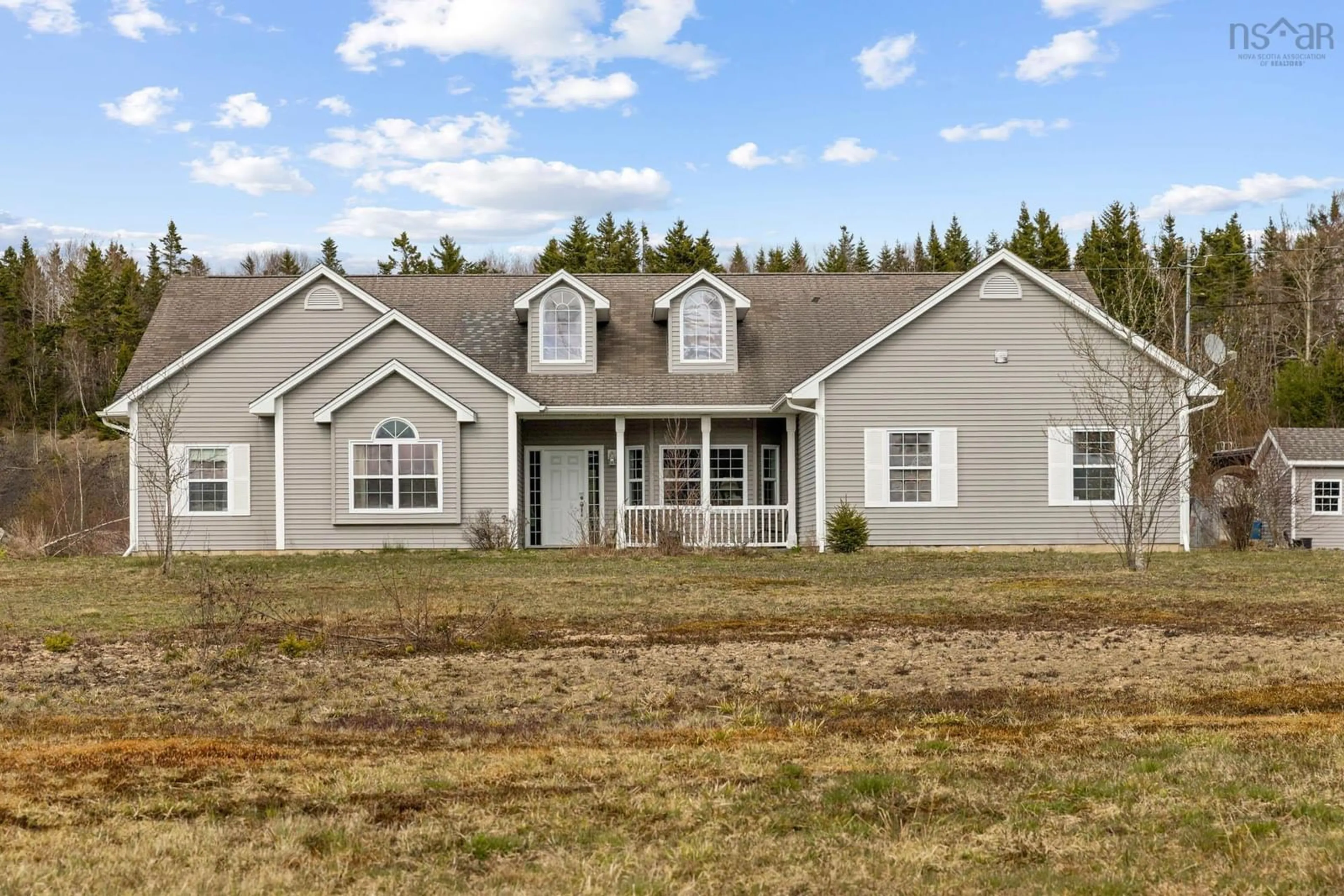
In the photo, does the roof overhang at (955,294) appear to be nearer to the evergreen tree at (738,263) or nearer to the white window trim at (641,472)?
the white window trim at (641,472)

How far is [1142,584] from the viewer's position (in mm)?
16859

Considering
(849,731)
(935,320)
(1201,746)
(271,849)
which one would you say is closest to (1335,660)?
(1201,746)

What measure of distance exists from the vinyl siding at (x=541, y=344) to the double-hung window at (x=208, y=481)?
19.1ft

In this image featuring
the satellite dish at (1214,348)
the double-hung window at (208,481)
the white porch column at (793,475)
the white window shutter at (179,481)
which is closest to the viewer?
the white window shutter at (179,481)

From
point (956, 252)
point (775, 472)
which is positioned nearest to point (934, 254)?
point (956, 252)

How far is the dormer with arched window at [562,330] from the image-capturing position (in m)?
25.8

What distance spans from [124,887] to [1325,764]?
544cm

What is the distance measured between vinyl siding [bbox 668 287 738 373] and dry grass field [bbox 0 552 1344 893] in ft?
35.5

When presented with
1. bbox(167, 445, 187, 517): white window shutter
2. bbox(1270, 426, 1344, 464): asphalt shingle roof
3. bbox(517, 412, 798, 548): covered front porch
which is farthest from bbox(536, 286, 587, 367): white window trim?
bbox(1270, 426, 1344, 464): asphalt shingle roof

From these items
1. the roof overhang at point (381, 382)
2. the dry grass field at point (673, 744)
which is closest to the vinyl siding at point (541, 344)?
the roof overhang at point (381, 382)

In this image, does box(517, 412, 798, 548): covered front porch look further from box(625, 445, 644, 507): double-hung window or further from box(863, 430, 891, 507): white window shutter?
box(863, 430, 891, 507): white window shutter

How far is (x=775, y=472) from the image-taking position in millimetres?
27234

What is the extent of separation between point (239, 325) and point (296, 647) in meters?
15.0

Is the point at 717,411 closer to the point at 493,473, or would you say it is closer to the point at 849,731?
the point at 493,473
